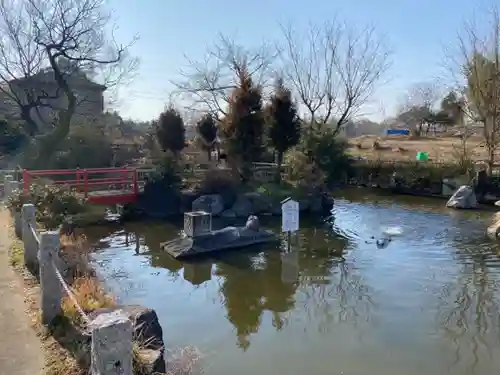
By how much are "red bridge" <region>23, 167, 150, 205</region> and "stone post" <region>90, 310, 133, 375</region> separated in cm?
1272

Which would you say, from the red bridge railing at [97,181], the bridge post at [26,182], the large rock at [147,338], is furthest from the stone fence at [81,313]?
the red bridge railing at [97,181]

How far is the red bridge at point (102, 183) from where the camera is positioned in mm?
15328

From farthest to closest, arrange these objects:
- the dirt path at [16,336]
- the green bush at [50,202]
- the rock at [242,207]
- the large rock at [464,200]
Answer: the large rock at [464,200], the rock at [242,207], the green bush at [50,202], the dirt path at [16,336]

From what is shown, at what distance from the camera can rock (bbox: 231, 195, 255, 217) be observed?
54.1 ft

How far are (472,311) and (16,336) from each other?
6.70m

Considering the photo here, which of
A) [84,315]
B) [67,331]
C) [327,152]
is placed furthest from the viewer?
A: [327,152]

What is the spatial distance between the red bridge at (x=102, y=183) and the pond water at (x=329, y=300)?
1785mm

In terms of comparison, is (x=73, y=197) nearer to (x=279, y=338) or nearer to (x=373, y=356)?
(x=279, y=338)

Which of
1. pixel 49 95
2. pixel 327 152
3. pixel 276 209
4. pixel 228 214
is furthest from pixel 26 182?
pixel 49 95

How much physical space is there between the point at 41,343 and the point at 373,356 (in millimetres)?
4004

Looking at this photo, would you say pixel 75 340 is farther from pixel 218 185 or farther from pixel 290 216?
pixel 218 185

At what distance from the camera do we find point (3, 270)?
24.4ft

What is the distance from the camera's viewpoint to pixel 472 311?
786 cm

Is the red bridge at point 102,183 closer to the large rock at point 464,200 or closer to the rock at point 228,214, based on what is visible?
the rock at point 228,214
